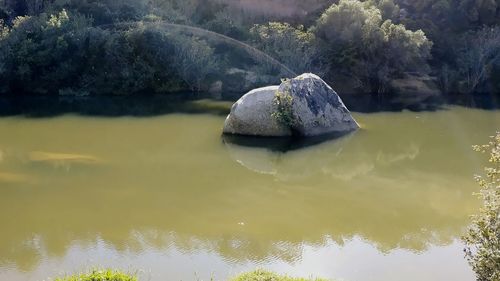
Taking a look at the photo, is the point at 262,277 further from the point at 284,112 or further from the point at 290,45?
the point at 290,45

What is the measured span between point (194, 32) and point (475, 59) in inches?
615

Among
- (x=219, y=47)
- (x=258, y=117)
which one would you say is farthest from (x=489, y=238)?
(x=219, y=47)

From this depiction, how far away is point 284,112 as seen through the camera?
64.2 ft

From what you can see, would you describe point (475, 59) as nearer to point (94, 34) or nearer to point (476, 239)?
point (94, 34)

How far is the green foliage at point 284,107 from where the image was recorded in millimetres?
19500

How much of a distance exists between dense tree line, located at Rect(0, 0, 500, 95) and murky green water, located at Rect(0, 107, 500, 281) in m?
8.00

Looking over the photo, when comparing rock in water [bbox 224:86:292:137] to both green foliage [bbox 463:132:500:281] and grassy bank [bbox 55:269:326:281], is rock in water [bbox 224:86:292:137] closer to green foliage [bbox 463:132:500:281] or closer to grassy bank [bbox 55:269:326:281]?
grassy bank [bbox 55:269:326:281]

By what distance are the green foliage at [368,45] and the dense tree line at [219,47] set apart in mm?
54

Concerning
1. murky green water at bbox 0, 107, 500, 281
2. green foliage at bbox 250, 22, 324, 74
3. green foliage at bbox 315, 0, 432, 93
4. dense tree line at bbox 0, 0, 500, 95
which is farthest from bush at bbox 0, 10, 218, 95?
murky green water at bbox 0, 107, 500, 281

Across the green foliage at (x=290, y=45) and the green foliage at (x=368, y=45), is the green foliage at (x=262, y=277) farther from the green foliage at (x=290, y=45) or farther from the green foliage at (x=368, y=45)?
the green foliage at (x=368, y=45)

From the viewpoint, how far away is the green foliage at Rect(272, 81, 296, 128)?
19500mm

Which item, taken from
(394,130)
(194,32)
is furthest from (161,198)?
(194,32)

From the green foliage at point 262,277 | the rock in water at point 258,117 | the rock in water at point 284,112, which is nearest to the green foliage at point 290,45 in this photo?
the rock in water at point 284,112

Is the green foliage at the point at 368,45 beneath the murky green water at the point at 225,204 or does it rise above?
above
